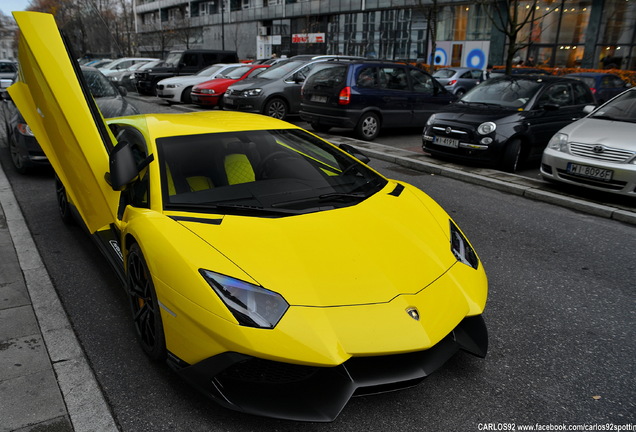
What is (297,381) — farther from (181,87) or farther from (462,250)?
(181,87)

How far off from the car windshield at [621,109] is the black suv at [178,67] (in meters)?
17.6

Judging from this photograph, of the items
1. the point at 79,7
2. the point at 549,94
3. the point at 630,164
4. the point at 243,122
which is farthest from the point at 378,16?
the point at 243,122

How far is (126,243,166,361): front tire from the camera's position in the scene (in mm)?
2613

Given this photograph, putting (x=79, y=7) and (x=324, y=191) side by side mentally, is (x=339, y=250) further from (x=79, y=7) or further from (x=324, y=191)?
(x=79, y=7)

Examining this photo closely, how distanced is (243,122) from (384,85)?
26.5ft

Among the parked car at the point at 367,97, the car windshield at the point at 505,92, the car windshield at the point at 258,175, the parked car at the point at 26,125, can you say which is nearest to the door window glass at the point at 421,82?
the parked car at the point at 367,97

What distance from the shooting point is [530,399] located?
2.58 m

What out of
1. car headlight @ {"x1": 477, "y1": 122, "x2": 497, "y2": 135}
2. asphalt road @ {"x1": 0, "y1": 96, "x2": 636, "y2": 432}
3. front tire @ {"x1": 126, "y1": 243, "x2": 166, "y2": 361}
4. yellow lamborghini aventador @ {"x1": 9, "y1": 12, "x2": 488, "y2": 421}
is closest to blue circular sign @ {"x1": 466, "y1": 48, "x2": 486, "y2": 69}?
car headlight @ {"x1": 477, "y1": 122, "x2": 497, "y2": 135}

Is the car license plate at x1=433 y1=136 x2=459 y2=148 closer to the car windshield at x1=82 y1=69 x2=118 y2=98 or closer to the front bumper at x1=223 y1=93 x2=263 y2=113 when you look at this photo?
the car windshield at x1=82 y1=69 x2=118 y2=98

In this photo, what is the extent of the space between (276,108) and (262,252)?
11585mm

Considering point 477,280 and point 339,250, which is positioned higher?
point 339,250

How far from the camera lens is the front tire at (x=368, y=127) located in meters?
10.8

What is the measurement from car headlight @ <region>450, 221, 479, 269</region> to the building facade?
10702mm

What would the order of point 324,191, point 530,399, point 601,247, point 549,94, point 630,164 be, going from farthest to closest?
point 549,94
point 630,164
point 601,247
point 324,191
point 530,399
